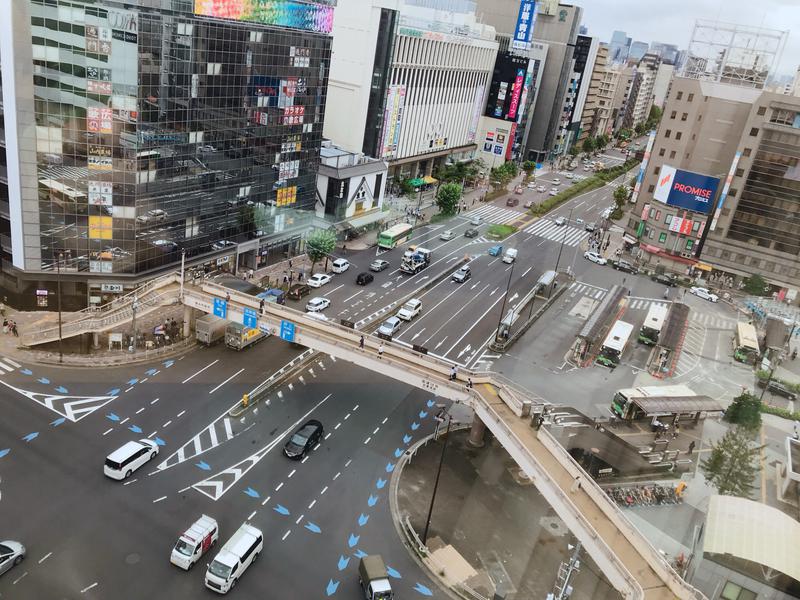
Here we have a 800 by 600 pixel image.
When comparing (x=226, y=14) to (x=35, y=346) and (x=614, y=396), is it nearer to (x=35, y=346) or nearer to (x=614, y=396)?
(x=35, y=346)

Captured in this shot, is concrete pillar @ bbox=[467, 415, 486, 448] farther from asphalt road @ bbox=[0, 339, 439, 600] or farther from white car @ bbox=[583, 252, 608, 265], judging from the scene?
white car @ bbox=[583, 252, 608, 265]

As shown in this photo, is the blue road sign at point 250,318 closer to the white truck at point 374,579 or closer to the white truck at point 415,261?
the white truck at point 374,579

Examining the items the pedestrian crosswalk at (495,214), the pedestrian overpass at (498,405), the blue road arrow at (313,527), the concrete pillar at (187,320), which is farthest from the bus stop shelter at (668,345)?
the concrete pillar at (187,320)

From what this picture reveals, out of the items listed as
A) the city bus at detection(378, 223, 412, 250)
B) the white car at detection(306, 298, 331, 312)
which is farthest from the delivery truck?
the city bus at detection(378, 223, 412, 250)

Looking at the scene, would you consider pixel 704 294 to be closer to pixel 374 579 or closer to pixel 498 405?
pixel 498 405

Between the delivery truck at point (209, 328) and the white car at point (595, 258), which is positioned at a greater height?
the white car at point (595, 258)

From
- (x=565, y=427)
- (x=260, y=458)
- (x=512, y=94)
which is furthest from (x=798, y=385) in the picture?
(x=512, y=94)

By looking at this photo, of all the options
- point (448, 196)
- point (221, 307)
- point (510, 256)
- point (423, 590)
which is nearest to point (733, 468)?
point (423, 590)
